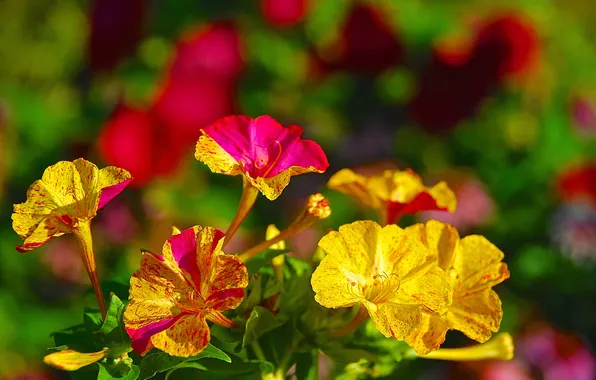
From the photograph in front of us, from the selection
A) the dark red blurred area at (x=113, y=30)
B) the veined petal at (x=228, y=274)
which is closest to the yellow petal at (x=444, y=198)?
the veined petal at (x=228, y=274)

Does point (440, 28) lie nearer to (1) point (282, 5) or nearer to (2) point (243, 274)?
(1) point (282, 5)

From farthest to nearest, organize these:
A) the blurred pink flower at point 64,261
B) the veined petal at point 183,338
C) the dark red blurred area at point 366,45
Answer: the dark red blurred area at point 366,45 < the blurred pink flower at point 64,261 < the veined petal at point 183,338

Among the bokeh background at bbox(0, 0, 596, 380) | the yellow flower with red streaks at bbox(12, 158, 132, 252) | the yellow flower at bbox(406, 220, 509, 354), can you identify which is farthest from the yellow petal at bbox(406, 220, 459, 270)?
the bokeh background at bbox(0, 0, 596, 380)

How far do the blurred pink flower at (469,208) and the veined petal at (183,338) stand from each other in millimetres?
1233

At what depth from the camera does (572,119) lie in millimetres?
2139

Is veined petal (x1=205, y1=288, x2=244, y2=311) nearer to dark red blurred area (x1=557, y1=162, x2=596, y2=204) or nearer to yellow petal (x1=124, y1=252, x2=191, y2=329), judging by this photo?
yellow petal (x1=124, y1=252, x2=191, y2=329)

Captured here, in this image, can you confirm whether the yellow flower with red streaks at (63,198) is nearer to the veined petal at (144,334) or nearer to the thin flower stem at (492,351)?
the veined petal at (144,334)

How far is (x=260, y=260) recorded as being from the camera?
60 cm

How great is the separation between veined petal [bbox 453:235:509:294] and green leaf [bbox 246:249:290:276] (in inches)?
5.0

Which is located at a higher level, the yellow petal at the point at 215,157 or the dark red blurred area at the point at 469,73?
the yellow petal at the point at 215,157

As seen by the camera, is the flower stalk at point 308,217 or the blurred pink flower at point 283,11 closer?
the flower stalk at point 308,217

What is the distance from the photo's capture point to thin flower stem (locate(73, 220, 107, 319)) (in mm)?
556

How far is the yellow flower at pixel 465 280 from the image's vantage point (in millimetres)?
570

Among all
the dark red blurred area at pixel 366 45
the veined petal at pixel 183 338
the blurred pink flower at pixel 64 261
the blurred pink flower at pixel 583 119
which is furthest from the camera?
the blurred pink flower at pixel 583 119
